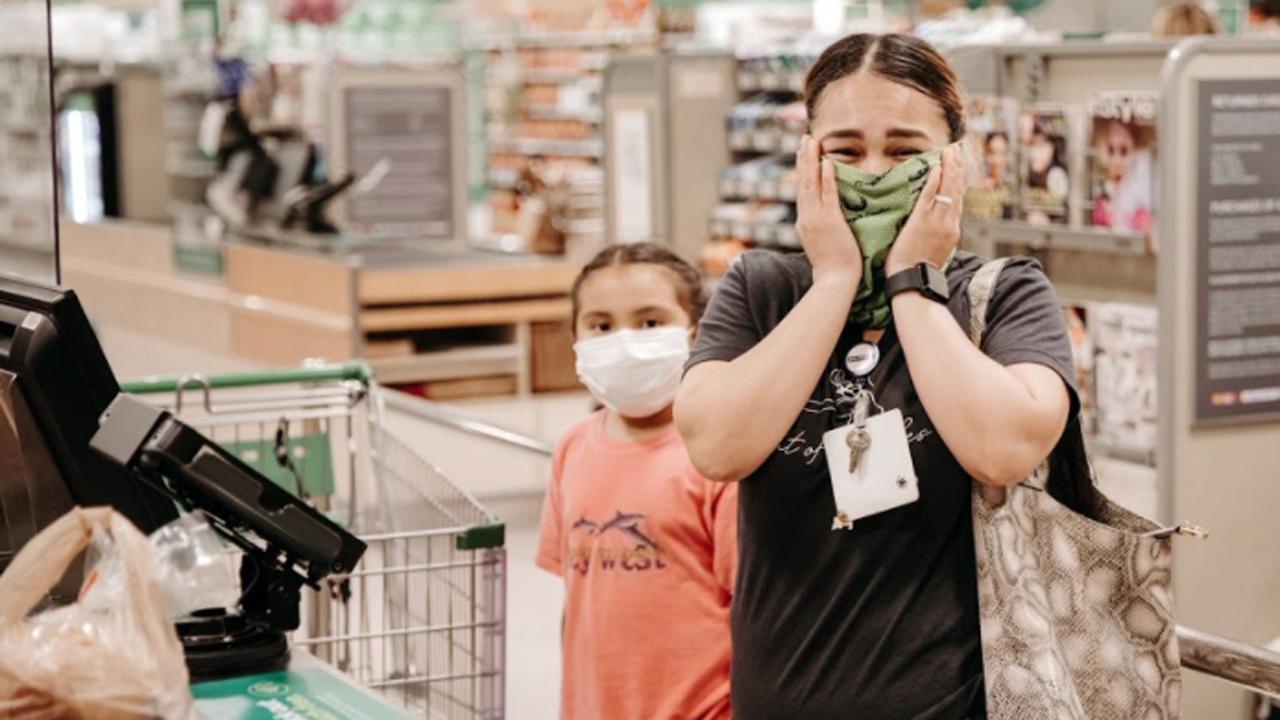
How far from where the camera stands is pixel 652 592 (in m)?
2.75

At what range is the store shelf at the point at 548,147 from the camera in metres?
18.2

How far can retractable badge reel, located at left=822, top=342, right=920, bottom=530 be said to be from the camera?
6.35ft

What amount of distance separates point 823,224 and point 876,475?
0.28m

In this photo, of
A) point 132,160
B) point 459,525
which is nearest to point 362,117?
point 132,160

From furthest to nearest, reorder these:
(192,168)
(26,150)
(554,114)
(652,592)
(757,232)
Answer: (554,114)
(192,168)
(757,232)
(26,150)
(652,592)

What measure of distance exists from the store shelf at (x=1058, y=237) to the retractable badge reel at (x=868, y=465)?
9.23ft

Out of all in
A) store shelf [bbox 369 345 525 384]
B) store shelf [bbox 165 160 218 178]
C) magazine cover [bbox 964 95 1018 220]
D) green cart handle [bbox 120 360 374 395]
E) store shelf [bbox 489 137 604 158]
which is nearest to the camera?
green cart handle [bbox 120 360 374 395]

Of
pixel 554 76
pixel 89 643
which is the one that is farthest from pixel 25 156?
pixel 554 76

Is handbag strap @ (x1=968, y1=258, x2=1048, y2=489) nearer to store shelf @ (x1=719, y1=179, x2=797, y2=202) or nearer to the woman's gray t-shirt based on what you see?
the woman's gray t-shirt

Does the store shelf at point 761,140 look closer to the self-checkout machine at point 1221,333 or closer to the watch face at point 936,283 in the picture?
the self-checkout machine at point 1221,333

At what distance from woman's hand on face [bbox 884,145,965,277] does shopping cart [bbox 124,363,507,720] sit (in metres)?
0.83

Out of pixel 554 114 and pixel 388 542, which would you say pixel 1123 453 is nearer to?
pixel 388 542

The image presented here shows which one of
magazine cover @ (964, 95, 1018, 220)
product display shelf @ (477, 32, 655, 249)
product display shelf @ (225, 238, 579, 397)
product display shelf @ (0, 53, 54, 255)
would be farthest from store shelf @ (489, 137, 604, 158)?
product display shelf @ (0, 53, 54, 255)

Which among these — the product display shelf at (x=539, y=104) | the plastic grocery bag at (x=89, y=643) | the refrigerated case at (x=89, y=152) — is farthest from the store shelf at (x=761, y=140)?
the product display shelf at (x=539, y=104)
